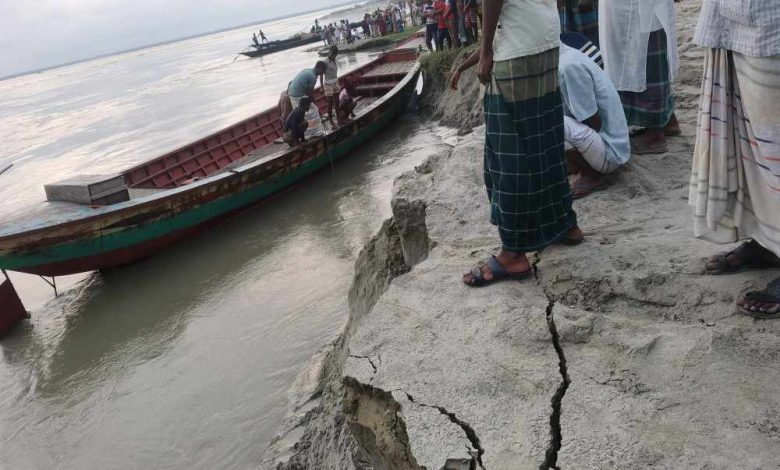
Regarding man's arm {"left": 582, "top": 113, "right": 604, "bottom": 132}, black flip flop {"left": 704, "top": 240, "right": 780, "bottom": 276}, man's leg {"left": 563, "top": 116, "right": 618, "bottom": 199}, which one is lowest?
black flip flop {"left": 704, "top": 240, "right": 780, "bottom": 276}

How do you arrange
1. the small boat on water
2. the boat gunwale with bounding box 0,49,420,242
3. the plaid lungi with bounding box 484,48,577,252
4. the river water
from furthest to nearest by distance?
the small boat on water, the boat gunwale with bounding box 0,49,420,242, the river water, the plaid lungi with bounding box 484,48,577,252

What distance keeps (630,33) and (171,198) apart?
5643 millimetres

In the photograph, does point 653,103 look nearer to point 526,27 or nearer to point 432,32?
point 526,27

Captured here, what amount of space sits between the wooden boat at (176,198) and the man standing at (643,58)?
5499 mm

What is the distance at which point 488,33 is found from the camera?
2010 mm

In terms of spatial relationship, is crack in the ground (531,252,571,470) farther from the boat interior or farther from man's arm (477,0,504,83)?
the boat interior

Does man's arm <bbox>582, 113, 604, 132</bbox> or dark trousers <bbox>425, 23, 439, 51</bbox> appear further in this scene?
dark trousers <bbox>425, 23, 439, 51</bbox>

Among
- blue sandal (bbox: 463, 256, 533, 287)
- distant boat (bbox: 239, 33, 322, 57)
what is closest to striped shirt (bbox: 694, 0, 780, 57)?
blue sandal (bbox: 463, 256, 533, 287)

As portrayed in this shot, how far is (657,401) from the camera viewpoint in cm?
160

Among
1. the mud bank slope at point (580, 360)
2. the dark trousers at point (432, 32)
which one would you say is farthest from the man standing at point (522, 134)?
the dark trousers at point (432, 32)

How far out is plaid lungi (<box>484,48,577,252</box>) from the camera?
2.08 metres

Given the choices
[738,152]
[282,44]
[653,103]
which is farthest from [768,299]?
[282,44]

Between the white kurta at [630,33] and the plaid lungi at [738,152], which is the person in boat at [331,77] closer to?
the white kurta at [630,33]

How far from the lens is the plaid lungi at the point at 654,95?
308 centimetres
